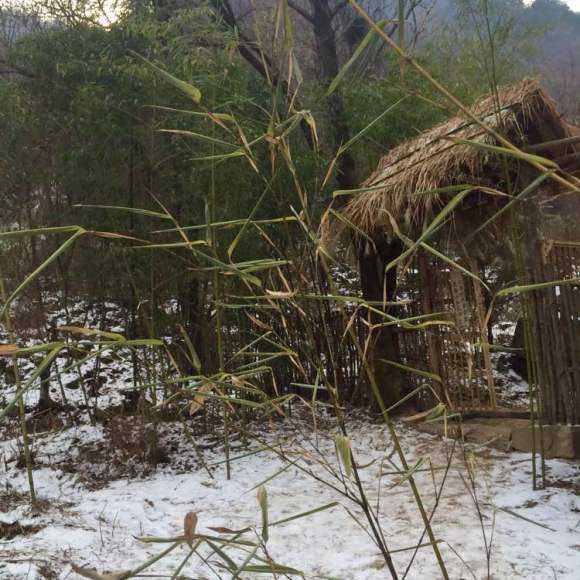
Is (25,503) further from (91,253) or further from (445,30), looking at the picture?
(445,30)

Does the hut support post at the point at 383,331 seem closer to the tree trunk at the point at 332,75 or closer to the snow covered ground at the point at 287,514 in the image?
the snow covered ground at the point at 287,514

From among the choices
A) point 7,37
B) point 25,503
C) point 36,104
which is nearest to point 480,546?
point 25,503

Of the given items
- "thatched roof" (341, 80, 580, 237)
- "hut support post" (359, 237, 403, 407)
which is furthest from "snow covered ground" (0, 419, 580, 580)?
"thatched roof" (341, 80, 580, 237)

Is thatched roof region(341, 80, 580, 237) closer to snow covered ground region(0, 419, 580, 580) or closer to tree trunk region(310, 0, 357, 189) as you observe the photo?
snow covered ground region(0, 419, 580, 580)

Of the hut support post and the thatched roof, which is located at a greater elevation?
the thatched roof

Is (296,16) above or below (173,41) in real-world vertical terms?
above

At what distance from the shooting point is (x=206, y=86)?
5090 millimetres

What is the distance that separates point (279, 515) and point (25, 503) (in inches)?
59.0

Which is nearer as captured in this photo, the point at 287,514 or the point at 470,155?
the point at 287,514

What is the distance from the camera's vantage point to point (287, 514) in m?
3.74

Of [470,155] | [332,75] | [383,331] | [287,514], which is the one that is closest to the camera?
[287,514]

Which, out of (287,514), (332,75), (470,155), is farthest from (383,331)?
(332,75)

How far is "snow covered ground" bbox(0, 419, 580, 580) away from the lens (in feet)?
9.29

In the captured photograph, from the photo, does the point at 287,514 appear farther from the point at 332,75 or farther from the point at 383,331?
the point at 332,75
